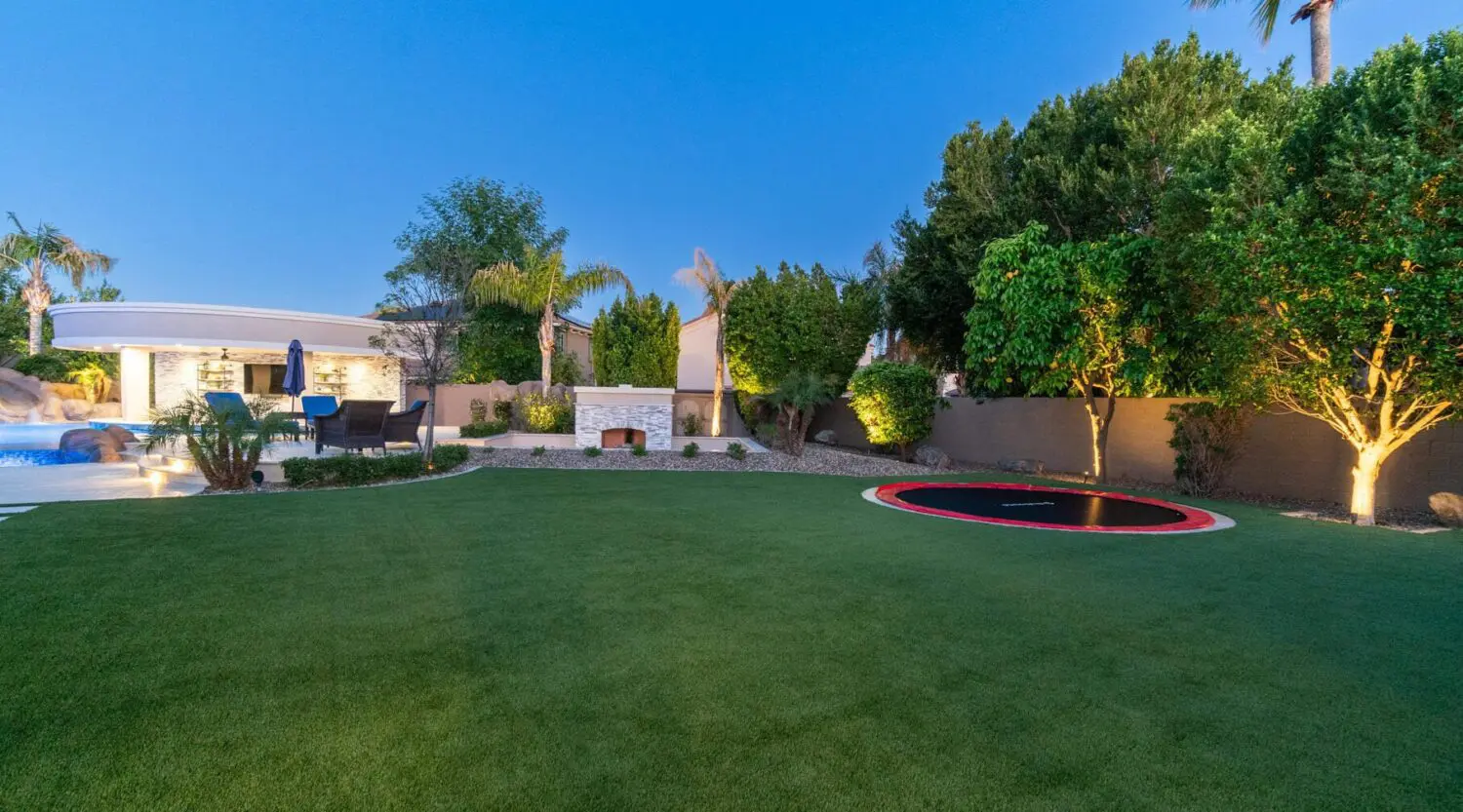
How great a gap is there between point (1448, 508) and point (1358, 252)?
10.4 feet

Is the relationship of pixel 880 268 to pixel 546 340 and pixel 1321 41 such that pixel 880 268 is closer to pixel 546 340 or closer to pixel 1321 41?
pixel 546 340

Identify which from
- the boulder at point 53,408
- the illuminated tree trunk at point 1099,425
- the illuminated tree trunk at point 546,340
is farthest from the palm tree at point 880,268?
the boulder at point 53,408

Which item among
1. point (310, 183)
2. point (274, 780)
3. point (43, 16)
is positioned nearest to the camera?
point (274, 780)

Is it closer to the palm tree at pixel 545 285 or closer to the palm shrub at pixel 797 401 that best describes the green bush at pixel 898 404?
the palm shrub at pixel 797 401

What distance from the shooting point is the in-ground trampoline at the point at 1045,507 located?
6.68 metres

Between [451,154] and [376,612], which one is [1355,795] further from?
[451,154]

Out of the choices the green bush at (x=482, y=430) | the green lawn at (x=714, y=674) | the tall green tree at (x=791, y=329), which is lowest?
the green lawn at (x=714, y=674)

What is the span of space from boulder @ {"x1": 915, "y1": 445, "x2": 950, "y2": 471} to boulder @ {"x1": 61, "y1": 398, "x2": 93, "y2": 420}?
2457 cm

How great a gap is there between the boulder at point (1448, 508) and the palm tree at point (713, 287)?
11.7 m

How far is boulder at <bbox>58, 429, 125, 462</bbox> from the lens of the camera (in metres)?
10.8

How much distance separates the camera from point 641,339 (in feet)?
57.8

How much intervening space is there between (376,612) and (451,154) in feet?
81.6

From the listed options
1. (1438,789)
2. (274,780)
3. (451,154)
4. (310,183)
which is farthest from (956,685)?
(310,183)

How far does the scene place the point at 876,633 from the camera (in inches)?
131
